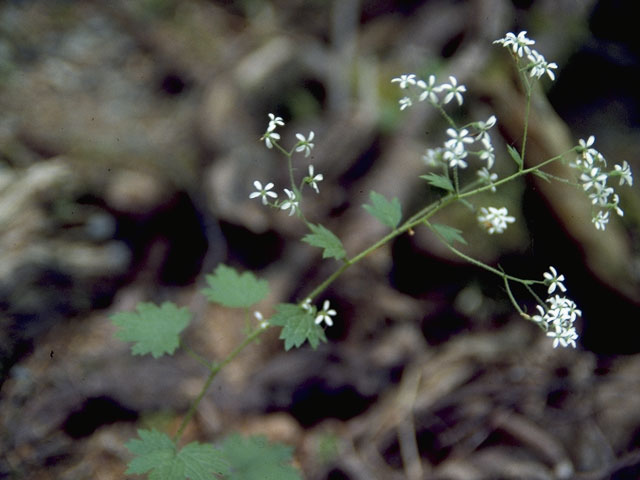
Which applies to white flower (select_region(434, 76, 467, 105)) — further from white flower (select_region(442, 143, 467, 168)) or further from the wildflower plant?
white flower (select_region(442, 143, 467, 168))

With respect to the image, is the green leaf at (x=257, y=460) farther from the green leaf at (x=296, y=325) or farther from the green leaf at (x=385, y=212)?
the green leaf at (x=385, y=212)

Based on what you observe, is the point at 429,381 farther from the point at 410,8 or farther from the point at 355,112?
the point at 410,8

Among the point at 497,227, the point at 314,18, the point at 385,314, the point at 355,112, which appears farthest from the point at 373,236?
the point at 314,18

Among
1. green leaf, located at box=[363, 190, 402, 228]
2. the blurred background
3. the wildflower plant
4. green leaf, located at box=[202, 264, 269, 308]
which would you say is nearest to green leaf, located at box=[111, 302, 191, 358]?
the wildflower plant

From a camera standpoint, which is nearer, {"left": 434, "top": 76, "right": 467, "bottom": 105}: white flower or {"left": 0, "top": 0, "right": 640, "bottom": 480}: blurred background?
{"left": 434, "top": 76, "right": 467, "bottom": 105}: white flower

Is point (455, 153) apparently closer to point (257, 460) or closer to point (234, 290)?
point (234, 290)

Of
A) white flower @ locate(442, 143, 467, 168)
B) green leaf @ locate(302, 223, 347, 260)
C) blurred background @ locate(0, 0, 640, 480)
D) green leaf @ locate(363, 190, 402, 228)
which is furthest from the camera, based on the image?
blurred background @ locate(0, 0, 640, 480)
